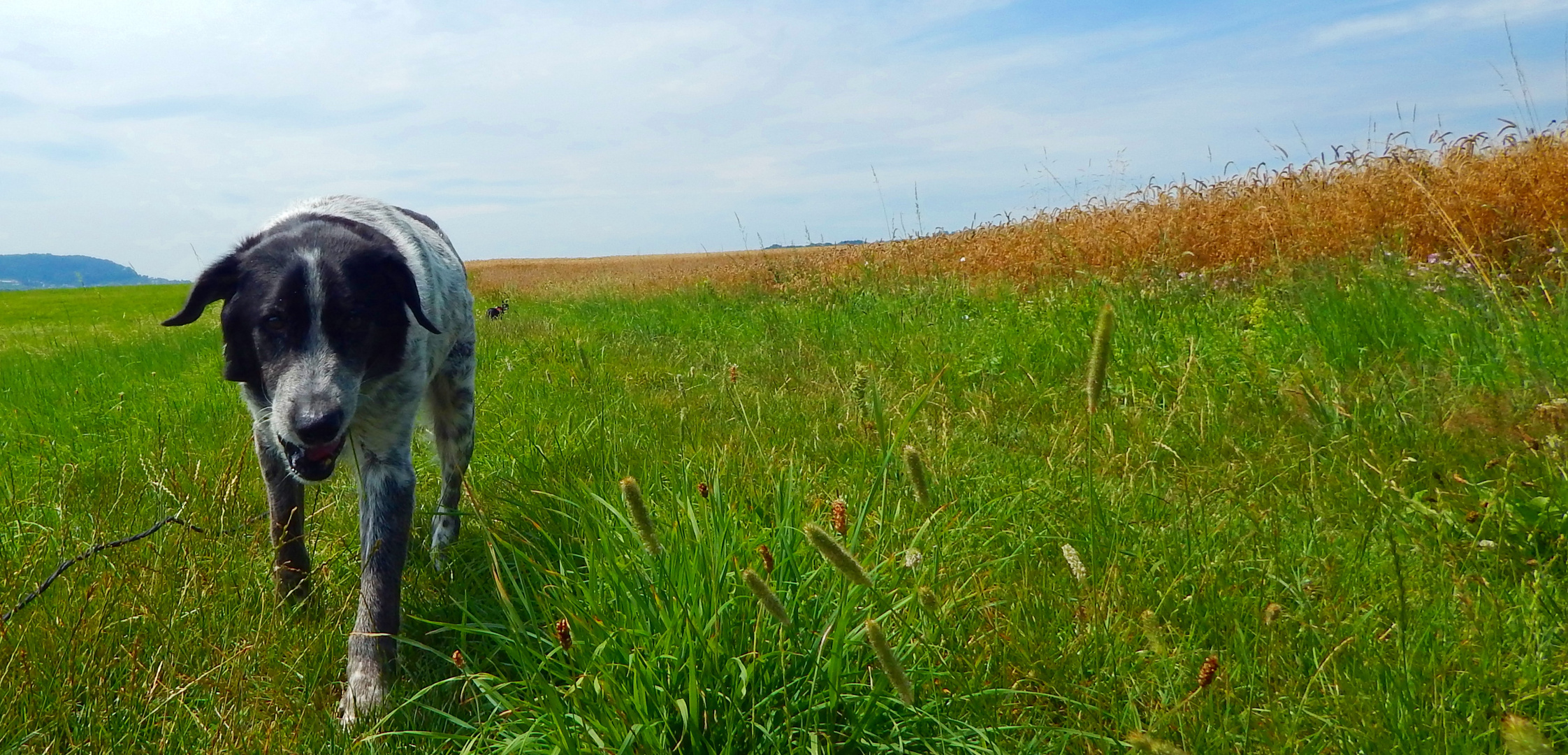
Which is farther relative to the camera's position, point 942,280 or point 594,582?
point 942,280

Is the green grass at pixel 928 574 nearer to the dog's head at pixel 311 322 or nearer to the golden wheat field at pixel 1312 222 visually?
the dog's head at pixel 311 322

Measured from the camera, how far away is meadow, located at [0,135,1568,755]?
193cm

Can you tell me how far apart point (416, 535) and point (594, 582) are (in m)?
1.96

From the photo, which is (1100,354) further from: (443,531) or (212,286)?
(443,531)

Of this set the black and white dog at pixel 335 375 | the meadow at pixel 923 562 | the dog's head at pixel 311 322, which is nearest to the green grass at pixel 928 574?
the meadow at pixel 923 562

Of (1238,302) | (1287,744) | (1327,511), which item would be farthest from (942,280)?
(1287,744)

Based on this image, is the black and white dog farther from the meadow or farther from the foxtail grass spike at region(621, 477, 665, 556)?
the foxtail grass spike at region(621, 477, 665, 556)

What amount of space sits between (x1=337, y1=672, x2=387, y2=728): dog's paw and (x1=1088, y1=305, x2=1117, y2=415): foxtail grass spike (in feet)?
6.56

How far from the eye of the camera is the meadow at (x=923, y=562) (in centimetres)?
193

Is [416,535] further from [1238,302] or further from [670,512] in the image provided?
[1238,302]

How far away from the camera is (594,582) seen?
7.48 feet

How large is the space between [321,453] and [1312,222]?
8.32m

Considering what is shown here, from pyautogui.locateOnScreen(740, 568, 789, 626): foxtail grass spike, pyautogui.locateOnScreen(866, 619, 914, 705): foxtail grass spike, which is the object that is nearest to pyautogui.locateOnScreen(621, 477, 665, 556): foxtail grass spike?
pyautogui.locateOnScreen(740, 568, 789, 626): foxtail grass spike

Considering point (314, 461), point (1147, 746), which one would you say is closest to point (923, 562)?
point (1147, 746)
